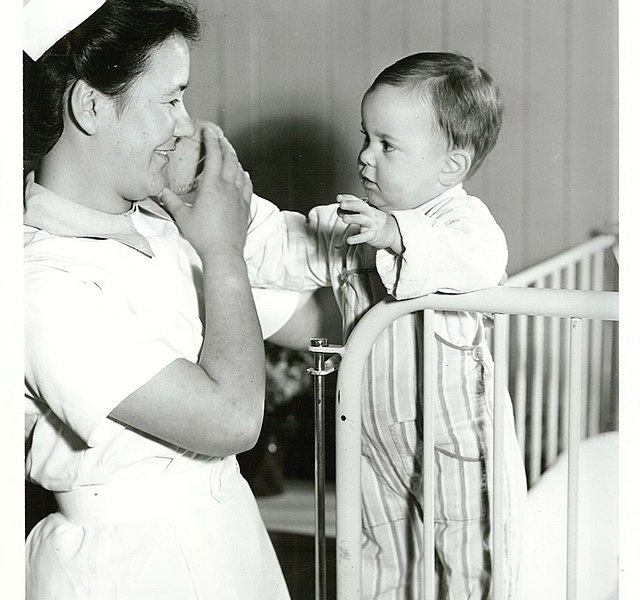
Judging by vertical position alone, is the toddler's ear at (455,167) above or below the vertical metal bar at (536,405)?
above

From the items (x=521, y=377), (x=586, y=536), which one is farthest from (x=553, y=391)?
(x=586, y=536)

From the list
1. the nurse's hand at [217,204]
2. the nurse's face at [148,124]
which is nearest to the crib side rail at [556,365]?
the nurse's hand at [217,204]

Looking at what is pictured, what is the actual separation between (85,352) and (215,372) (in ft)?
0.45

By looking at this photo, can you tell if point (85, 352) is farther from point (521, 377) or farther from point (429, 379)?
point (521, 377)

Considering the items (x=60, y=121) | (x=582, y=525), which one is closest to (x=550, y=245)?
(x=582, y=525)

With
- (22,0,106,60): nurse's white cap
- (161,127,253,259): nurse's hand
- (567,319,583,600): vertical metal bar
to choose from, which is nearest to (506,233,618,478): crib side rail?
(567,319,583,600): vertical metal bar

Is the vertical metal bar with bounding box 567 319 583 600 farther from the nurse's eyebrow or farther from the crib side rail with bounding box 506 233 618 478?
the nurse's eyebrow

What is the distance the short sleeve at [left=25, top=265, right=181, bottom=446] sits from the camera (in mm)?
872

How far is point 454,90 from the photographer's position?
96 centimetres

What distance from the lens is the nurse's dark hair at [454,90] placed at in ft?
3.15

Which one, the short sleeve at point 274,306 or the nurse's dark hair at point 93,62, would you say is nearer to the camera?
the nurse's dark hair at point 93,62

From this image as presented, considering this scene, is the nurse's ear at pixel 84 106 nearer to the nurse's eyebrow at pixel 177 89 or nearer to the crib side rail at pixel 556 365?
the nurse's eyebrow at pixel 177 89

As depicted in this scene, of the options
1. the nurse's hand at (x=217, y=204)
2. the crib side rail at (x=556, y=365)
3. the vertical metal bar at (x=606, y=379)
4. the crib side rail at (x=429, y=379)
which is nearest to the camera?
the crib side rail at (x=429, y=379)

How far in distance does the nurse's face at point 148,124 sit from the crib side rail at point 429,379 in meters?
0.31
